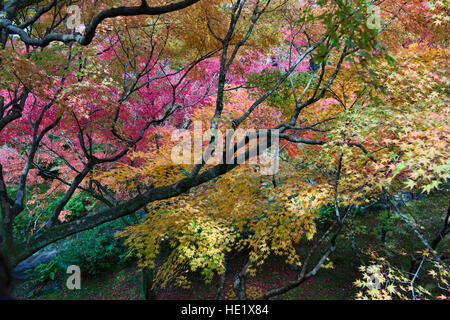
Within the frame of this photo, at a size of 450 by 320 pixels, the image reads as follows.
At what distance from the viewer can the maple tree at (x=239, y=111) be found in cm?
366

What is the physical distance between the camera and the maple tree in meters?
3.66

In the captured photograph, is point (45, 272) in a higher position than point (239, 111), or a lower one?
lower

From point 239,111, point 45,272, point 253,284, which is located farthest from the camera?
point 45,272

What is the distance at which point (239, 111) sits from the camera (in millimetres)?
7777

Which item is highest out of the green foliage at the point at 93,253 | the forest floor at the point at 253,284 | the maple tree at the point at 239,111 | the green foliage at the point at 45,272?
the maple tree at the point at 239,111

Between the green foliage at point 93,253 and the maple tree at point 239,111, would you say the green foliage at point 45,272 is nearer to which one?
the green foliage at point 93,253

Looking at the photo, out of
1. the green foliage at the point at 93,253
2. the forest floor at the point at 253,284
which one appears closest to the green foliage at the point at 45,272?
the forest floor at the point at 253,284

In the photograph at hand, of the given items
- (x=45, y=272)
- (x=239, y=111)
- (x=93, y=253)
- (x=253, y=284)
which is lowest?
(x=253, y=284)

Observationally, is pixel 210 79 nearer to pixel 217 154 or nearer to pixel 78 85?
pixel 217 154

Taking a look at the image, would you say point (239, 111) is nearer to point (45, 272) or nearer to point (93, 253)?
point (93, 253)

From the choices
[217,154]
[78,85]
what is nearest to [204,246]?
[217,154]

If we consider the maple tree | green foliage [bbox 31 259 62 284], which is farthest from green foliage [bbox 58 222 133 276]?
the maple tree

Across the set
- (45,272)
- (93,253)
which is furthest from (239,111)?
(45,272)
